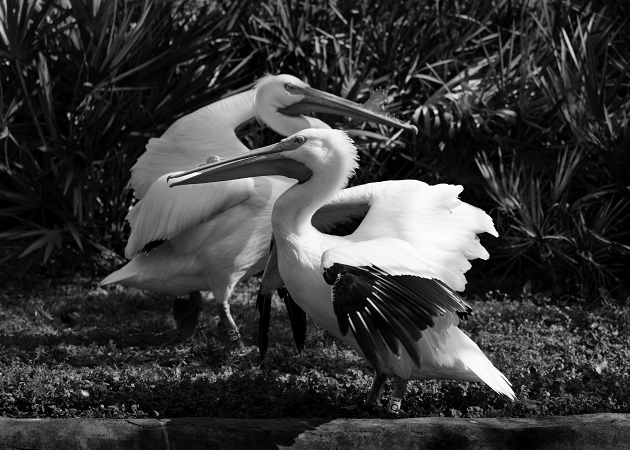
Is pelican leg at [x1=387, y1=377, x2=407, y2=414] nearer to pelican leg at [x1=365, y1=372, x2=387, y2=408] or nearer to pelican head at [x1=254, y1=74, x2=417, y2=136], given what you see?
pelican leg at [x1=365, y1=372, x2=387, y2=408]

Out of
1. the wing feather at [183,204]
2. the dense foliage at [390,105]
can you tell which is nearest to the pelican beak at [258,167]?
the wing feather at [183,204]

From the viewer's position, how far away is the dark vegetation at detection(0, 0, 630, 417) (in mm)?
5359

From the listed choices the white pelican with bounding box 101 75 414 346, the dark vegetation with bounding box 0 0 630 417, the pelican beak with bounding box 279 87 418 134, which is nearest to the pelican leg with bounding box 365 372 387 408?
the dark vegetation with bounding box 0 0 630 417

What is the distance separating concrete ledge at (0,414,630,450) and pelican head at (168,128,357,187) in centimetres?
116

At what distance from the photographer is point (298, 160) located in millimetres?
4004

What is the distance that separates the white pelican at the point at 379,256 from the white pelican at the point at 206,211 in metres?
0.96

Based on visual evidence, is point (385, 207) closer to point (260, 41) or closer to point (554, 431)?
point (554, 431)

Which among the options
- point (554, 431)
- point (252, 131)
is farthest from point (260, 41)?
point (554, 431)

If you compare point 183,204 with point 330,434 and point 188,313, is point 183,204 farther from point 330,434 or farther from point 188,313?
point 330,434

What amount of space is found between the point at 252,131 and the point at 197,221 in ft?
7.75

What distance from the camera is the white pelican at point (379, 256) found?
10.9 ft

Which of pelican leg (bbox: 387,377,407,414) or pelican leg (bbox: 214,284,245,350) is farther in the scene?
pelican leg (bbox: 214,284,245,350)

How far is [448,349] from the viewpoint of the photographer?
386 centimetres

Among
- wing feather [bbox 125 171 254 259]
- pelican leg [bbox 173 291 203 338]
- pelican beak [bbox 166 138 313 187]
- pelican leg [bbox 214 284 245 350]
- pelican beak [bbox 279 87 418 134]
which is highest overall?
pelican beak [bbox 166 138 313 187]
